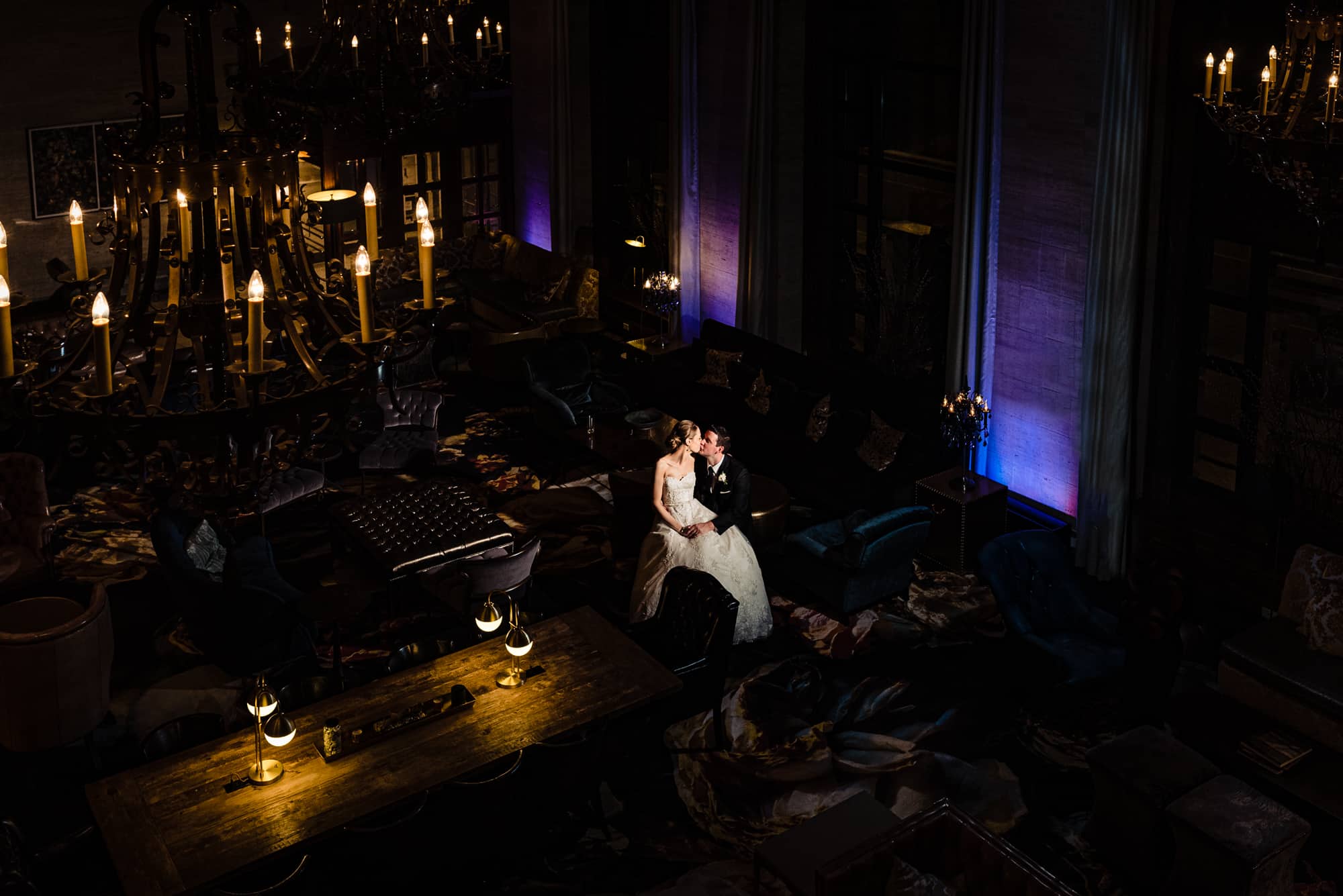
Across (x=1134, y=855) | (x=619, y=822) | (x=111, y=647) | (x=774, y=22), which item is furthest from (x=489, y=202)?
(x=1134, y=855)

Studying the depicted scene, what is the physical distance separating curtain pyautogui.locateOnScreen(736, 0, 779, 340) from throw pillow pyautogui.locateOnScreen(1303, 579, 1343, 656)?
5.45m

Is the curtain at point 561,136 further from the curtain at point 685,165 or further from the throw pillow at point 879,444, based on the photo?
the throw pillow at point 879,444

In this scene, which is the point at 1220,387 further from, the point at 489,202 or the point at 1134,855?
the point at 489,202

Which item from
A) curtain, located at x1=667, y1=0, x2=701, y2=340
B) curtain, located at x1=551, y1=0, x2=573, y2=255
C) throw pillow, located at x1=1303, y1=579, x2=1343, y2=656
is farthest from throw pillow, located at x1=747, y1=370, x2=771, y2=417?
throw pillow, located at x1=1303, y1=579, x2=1343, y2=656

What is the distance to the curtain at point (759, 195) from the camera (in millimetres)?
11164

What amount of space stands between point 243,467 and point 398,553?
16.2 ft

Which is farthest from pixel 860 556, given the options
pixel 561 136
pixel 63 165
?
pixel 63 165

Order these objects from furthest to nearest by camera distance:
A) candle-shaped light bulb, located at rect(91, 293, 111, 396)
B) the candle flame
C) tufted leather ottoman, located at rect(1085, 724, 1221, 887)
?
tufted leather ottoman, located at rect(1085, 724, 1221, 887)
the candle flame
candle-shaped light bulb, located at rect(91, 293, 111, 396)

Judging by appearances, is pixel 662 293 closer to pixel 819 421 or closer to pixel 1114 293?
pixel 819 421

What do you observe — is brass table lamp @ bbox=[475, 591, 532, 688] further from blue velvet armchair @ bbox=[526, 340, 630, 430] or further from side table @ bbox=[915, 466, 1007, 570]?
blue velvet armchair @ bbox=[526, 340, 630, 430]

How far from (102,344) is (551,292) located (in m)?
10.4

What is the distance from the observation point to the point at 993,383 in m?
9.73

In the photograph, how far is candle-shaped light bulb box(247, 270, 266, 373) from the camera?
3.66 metres

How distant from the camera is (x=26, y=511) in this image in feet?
30.6
